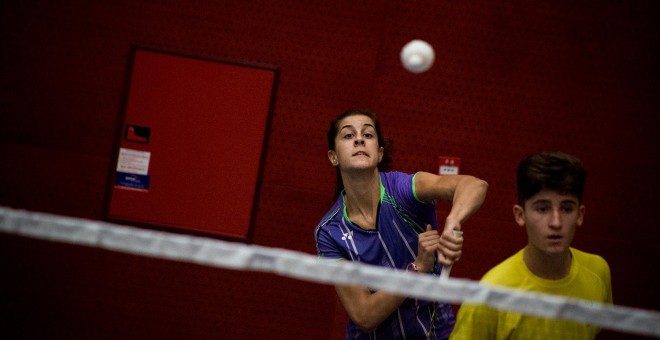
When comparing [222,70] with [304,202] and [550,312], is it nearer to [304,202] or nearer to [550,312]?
[304,202]

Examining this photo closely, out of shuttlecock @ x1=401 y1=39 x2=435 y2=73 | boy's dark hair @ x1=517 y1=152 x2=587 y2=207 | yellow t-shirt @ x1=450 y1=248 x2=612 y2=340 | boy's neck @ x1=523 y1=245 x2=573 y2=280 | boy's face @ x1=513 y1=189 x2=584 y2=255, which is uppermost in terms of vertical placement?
shuttlecock @ x1=401 y1=39 x2=435 y2=73

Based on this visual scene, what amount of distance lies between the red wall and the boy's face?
205cm

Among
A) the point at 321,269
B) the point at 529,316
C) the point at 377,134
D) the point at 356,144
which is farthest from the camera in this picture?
the point at 377,134

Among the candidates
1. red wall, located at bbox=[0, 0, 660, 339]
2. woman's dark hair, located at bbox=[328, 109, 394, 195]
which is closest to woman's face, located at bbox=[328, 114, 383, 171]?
woman's dark hair, located at bbox=[328, 109, 394, 195]

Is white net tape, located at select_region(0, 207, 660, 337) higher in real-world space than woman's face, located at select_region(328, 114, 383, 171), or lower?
lower

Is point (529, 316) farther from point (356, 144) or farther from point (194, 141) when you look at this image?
point (194, 141)

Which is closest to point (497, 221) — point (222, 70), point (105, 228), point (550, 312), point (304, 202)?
point (304, 202)

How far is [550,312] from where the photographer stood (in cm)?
151

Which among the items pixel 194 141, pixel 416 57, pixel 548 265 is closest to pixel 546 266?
pixel 548 265

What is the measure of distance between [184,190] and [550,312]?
3.28 m

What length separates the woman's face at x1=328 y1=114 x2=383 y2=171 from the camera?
110 inches

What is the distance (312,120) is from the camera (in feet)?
14.0

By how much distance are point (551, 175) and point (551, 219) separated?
0.61 feet

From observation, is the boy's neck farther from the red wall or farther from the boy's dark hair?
the red wall
